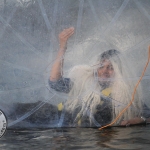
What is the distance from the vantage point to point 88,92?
22.1ft

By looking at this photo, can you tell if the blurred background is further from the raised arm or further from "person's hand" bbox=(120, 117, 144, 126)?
"person's hand" bbox=(120, 117, 144, 126)

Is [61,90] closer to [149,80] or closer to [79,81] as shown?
[79,81]

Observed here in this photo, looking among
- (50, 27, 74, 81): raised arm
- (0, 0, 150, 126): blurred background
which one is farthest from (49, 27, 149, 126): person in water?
(0, 0, 150, 126): blurred background

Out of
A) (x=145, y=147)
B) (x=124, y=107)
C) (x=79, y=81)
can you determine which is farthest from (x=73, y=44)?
(x=145, y=147)

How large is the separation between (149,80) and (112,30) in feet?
3.32

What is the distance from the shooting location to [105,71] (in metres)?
6.77

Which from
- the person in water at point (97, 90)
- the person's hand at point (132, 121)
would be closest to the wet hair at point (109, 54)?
the person in water at point (97, 90)

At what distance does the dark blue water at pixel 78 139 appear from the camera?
16.3 feet

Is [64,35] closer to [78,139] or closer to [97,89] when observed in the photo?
[97,89]

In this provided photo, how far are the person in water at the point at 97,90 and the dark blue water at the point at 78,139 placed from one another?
0.87ft

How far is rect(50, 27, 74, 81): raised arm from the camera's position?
267 inches

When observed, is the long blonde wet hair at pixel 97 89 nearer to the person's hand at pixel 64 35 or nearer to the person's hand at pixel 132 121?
the person's hand at pixel 132 121

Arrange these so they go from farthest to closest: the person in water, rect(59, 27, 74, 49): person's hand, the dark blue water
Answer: rect(59, 27, 74, 49): person's hand, the person in water, the dark blue water

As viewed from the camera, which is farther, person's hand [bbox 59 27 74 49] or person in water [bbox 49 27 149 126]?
person's hand [bbox 59 27 74 49]
